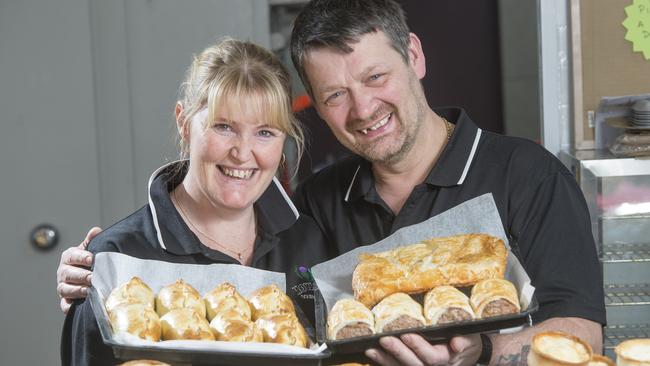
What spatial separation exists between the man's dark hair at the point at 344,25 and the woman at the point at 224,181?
14 cm

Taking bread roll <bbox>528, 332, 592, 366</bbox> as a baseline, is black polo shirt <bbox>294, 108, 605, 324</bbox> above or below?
above

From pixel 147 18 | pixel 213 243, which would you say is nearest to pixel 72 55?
pixel 147 18

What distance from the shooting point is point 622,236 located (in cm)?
248

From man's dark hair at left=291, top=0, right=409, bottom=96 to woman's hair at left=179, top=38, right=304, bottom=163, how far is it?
127 millimetres

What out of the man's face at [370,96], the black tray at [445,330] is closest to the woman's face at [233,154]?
the man's face at [370,96]

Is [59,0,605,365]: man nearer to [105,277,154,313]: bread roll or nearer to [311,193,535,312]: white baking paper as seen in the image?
[311,193,535,312]: white baking paper

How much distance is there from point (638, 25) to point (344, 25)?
1.19 metres

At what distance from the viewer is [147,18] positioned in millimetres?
3268

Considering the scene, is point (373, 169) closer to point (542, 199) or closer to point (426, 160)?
point (426, 160)

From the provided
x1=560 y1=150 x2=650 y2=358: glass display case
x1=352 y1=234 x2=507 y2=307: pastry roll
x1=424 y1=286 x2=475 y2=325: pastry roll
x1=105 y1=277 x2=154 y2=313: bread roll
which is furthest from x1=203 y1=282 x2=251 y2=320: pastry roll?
x1=560 y1=150 x2=650 y2=358: glass display case

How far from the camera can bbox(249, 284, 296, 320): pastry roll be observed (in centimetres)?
153

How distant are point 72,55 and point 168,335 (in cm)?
191

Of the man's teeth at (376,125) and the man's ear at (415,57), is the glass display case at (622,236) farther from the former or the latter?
the man's teeth at (376,125)

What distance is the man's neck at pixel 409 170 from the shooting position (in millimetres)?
2068
